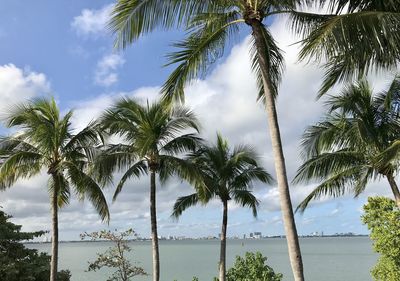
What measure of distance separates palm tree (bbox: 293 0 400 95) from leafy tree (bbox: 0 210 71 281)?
12609mm

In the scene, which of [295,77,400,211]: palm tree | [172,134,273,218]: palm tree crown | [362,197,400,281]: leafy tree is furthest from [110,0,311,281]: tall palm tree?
[172,134,273,218]: palm tree crown

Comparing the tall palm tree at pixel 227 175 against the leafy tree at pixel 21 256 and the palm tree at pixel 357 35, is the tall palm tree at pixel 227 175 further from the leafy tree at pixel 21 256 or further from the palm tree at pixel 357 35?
the palm tree at pixel 357 35

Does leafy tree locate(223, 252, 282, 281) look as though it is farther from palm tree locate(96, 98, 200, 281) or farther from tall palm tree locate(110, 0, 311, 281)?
tall palm tree locate(110, 0, 311, 281)

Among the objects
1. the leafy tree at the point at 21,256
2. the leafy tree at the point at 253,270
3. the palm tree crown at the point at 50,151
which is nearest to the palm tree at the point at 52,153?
the palm tree crown at the point at 50,151

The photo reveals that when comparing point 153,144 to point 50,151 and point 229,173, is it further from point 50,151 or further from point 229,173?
point 229,173

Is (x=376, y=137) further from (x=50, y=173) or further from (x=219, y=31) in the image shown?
(x=50, y=173)

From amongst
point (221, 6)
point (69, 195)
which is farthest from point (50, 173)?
point (221, 6)

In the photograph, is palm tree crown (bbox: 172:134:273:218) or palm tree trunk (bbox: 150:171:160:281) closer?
palm tree trunk (bbox: 150:171:160:281)

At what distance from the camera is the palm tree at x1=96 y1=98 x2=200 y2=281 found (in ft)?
43.9

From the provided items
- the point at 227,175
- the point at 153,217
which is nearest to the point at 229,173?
the point at 227,175

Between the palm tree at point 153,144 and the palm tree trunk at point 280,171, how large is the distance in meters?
6.57

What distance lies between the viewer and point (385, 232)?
43.9 feet

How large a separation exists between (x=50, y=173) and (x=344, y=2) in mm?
8685

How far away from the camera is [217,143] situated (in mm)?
18984
